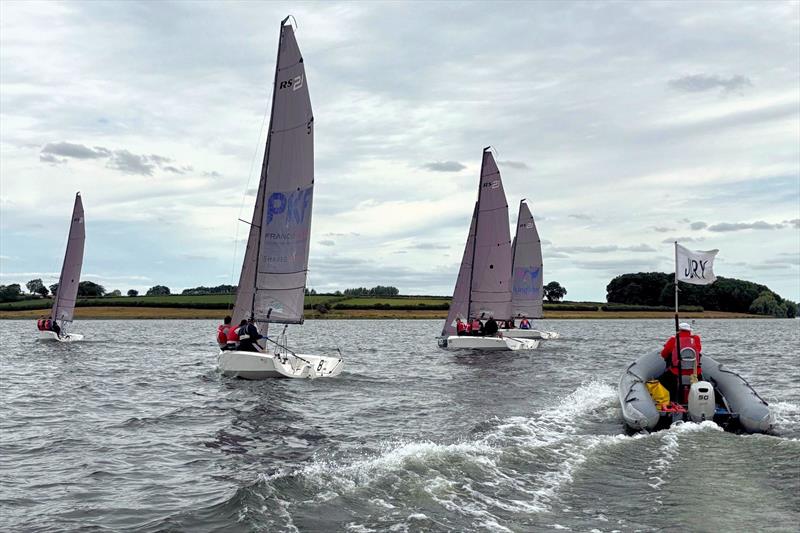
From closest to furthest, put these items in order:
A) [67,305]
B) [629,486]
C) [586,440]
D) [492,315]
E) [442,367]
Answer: [629,486] < [586,440] < [442,367] < [492,315] < [67,305]

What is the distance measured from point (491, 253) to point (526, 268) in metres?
15.8

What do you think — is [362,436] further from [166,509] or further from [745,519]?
[745,519]

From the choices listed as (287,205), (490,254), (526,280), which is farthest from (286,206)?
(526,280)

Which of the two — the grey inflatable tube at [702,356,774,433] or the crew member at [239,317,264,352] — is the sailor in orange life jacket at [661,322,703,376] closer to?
the grey inflatable tube at [702,356,774,433]

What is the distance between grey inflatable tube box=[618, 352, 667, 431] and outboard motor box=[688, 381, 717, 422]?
82 centimetres

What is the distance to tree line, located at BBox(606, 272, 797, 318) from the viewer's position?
142250 millimetres

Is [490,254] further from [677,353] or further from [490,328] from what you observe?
[677,353]

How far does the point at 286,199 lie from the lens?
25.8m

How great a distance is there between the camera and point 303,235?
2612 centimetres

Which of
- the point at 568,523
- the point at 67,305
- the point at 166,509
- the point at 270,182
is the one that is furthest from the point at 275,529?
the point at 67,305

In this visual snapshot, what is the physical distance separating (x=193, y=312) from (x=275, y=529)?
102164 millimetres

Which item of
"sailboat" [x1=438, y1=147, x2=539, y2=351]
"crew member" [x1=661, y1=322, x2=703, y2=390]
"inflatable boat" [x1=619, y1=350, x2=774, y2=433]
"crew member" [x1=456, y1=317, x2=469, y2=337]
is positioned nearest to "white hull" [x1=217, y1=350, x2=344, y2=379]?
"inflatable boat" [x1=619, y1=350, x2=774, y2=433]

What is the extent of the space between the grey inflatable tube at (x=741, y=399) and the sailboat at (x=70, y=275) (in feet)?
142

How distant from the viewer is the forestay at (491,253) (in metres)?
41.8
